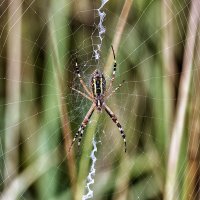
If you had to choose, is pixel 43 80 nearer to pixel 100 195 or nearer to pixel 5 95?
pixel 5 95

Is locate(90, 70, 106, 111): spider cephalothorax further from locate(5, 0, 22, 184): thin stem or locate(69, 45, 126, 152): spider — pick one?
locate(5, 0, 22, 184): thin stem

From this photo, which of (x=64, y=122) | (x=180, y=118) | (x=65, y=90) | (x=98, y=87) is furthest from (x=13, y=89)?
(x=180, y=118)

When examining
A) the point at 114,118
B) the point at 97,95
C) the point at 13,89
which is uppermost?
the point at 13,89

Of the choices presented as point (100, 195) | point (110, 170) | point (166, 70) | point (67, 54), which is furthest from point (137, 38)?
point (100, 195)

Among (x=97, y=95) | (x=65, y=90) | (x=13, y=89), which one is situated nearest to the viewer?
(x=13, y=89)

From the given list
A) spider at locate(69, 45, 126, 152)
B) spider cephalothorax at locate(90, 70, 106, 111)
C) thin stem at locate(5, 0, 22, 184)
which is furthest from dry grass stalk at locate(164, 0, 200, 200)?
thin stem at locate(5, 0, 22, 184)

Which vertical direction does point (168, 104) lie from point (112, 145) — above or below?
above

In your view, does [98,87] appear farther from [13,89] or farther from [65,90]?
[13,89]
